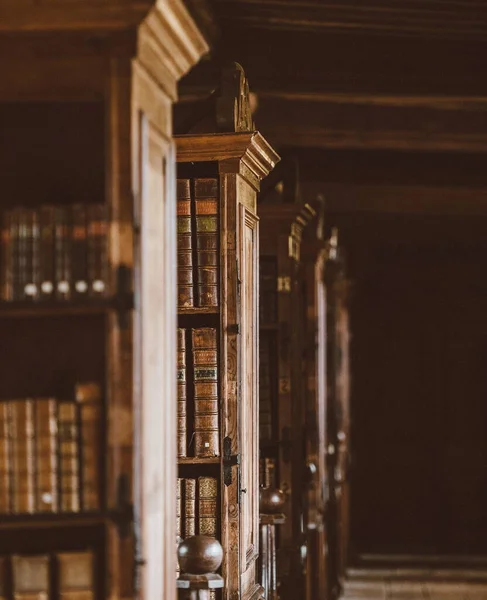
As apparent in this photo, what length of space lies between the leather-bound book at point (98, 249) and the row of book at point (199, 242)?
1663 mm

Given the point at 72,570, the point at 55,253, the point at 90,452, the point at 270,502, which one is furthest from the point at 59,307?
the point at 270,502

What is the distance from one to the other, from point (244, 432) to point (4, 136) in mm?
1913

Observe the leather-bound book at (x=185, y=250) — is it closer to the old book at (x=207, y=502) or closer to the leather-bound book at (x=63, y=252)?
the old book at (x=207, y=502)

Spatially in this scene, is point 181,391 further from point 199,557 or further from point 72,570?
point 72,570

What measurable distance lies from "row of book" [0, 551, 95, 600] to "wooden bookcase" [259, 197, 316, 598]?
3335 millimetres

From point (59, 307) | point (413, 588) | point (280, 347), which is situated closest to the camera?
point (59, 307)

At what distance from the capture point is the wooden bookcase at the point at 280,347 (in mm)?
6312

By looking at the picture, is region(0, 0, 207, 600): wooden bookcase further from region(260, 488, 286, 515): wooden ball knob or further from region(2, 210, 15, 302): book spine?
region(260, 488, 286, 515): wooden ball knob

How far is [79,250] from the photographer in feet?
9.71

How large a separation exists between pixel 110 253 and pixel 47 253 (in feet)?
0.54

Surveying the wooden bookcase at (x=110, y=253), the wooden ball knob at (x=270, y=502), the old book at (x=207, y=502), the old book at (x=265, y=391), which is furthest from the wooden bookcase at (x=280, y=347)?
the wooden bookcase at (x=110, y=253)

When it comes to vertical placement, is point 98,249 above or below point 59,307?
above

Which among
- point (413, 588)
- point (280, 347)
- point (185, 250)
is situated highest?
point (185, 250)

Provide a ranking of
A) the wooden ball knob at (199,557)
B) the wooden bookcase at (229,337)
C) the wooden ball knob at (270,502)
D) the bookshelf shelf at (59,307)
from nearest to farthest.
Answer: the bookshelf shelf at (59,307)
the wooden ball knob at (199,557)
the wooden bookcase at (229,337)
the wooden ball knob at (270,502)
